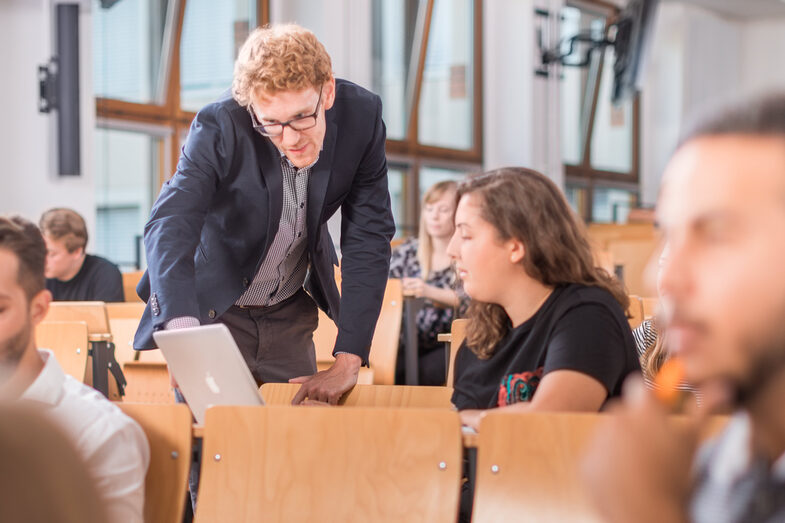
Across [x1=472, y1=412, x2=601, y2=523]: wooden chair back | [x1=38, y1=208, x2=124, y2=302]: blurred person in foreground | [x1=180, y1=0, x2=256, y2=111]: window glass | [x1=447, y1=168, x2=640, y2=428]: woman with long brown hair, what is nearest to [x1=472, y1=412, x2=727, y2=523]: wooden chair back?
[x1=472, y1=412, x2=601, y2=523]: wooden chair back

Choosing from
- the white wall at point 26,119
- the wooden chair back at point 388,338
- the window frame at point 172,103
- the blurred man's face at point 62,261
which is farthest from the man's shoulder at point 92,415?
the window frame at point 172,103

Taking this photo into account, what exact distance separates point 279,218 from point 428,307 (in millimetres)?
2328

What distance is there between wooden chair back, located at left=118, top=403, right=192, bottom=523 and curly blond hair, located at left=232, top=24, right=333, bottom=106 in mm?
680

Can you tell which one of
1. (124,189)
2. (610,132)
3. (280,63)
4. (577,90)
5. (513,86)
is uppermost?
A: (577,90)

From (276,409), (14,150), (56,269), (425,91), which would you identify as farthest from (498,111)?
(276,409)

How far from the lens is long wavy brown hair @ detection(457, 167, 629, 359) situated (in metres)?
1.90

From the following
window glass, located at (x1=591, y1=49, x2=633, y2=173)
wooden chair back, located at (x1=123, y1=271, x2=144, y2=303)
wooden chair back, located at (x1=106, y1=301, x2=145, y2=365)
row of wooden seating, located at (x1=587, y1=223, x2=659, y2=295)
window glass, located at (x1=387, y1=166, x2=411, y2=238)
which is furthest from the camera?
window glass, located at (x1=591, y1=49, x2=633, y2=173)

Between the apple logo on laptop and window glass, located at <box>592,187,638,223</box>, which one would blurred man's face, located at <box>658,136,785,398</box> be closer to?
the apple logo on laptop

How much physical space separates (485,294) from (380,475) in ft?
1.47

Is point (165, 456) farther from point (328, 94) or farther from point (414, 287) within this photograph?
point (414, 287)

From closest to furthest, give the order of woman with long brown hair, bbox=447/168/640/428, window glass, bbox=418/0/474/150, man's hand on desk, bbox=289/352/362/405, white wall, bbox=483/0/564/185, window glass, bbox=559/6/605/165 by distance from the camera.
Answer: woman with long brown hair, bbox=447/168/640/428 → man's hand on desk, bbox=289/352/362/405 → window glass, bbox=418/0/474/150 → white wall, bbox=483/0/564/185 → window glass, bbox=559/6/605/165

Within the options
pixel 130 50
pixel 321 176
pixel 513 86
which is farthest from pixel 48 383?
pixel 513 86

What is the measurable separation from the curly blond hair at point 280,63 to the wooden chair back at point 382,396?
69cm

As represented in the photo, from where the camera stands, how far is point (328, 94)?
6.78 ft
